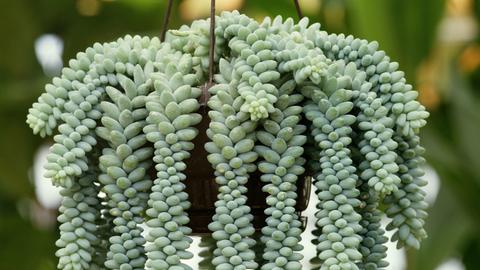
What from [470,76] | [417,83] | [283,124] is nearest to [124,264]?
[283,124]

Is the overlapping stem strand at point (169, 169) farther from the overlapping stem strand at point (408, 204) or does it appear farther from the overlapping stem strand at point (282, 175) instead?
the overlapping stem strand at point (408, 204)

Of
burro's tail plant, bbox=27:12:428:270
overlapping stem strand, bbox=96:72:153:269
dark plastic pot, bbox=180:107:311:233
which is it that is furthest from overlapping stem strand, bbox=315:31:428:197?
overlapping stem strand, bbox=96:72:153:269

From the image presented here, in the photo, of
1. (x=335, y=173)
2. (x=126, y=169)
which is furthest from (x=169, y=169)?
(x=335, y=173)

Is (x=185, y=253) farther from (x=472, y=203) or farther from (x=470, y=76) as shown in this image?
(x=470, y=76)

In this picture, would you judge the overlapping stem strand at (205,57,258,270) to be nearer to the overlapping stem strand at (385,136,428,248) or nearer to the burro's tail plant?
the burro's tail plant

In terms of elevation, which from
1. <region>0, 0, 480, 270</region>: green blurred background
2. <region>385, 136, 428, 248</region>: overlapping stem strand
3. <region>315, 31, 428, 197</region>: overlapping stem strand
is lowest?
<region>385, 136, 428, 248</region>: overlapping stem strand

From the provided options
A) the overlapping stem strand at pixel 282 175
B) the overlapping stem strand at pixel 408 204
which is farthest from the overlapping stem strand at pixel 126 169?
the overlapping stem strand at pixel 408 204
